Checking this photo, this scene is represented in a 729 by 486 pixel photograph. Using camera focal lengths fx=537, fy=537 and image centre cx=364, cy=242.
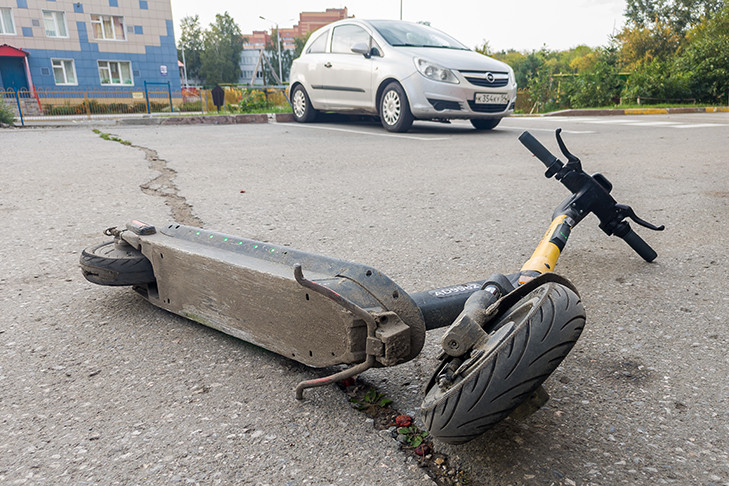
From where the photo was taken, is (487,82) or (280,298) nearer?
(280,298)

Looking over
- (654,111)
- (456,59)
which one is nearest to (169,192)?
(456,59)

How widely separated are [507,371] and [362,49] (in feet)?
23.8

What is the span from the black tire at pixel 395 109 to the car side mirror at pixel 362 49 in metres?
0.57

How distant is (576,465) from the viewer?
0.96m

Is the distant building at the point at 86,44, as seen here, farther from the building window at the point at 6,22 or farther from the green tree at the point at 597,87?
the green tree at the point at 597,87

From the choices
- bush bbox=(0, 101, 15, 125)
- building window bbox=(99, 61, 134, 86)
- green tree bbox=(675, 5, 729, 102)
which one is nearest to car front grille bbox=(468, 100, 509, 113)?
bush bbox=(0, 101, 15, 125)

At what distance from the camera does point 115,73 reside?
29.2 m

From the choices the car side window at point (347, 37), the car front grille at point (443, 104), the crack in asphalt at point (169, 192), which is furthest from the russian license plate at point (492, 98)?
the crack in asphalt at point (169, 192)

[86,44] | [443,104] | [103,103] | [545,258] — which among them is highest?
[86,44]

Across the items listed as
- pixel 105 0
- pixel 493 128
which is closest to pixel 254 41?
pixel 105 0

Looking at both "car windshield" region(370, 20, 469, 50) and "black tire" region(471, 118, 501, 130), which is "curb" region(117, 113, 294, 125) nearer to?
"car windshield" region(370, 20, 469, 50)

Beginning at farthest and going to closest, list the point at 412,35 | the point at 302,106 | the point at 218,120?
1. the point at 218,120
2. the point at 302,106
3. the point at 412,35

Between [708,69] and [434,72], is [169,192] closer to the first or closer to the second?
[434,72]

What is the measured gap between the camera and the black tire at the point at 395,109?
721 centimetres
